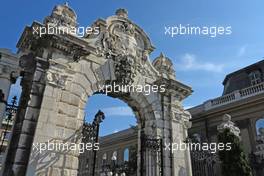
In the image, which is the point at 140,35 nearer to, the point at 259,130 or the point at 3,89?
the point at 3,89

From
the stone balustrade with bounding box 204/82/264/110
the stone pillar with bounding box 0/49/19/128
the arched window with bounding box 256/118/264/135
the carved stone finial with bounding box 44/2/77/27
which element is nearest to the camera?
the stone pillar with bounding box 0/49/19/128

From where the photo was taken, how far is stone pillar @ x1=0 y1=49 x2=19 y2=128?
7.55 meters

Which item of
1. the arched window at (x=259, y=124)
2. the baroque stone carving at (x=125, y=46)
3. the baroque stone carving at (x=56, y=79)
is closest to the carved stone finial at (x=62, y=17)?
the baroque stone carving at (x=125, y=46)

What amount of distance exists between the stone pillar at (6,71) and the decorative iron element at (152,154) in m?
5.05

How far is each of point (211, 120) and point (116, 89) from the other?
12.5 metres

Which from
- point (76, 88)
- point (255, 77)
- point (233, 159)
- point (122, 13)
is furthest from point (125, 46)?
point (255, 77)

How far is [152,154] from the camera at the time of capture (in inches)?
390

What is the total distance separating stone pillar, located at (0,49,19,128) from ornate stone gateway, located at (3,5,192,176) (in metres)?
0.55

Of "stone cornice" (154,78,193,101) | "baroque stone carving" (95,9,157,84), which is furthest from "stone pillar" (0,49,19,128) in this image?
"stone cornice" (154,78,193,101)

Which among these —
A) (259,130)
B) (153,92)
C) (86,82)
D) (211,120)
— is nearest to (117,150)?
(211,120)

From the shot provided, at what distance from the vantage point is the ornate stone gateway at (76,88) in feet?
24.1

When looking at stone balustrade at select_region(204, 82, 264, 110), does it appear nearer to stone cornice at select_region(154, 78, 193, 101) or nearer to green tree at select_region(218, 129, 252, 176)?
green tree at select_region(218, 129, 252, 176)

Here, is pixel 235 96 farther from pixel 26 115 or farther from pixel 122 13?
pixel 26 115

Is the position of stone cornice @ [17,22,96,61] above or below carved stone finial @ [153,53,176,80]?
below
